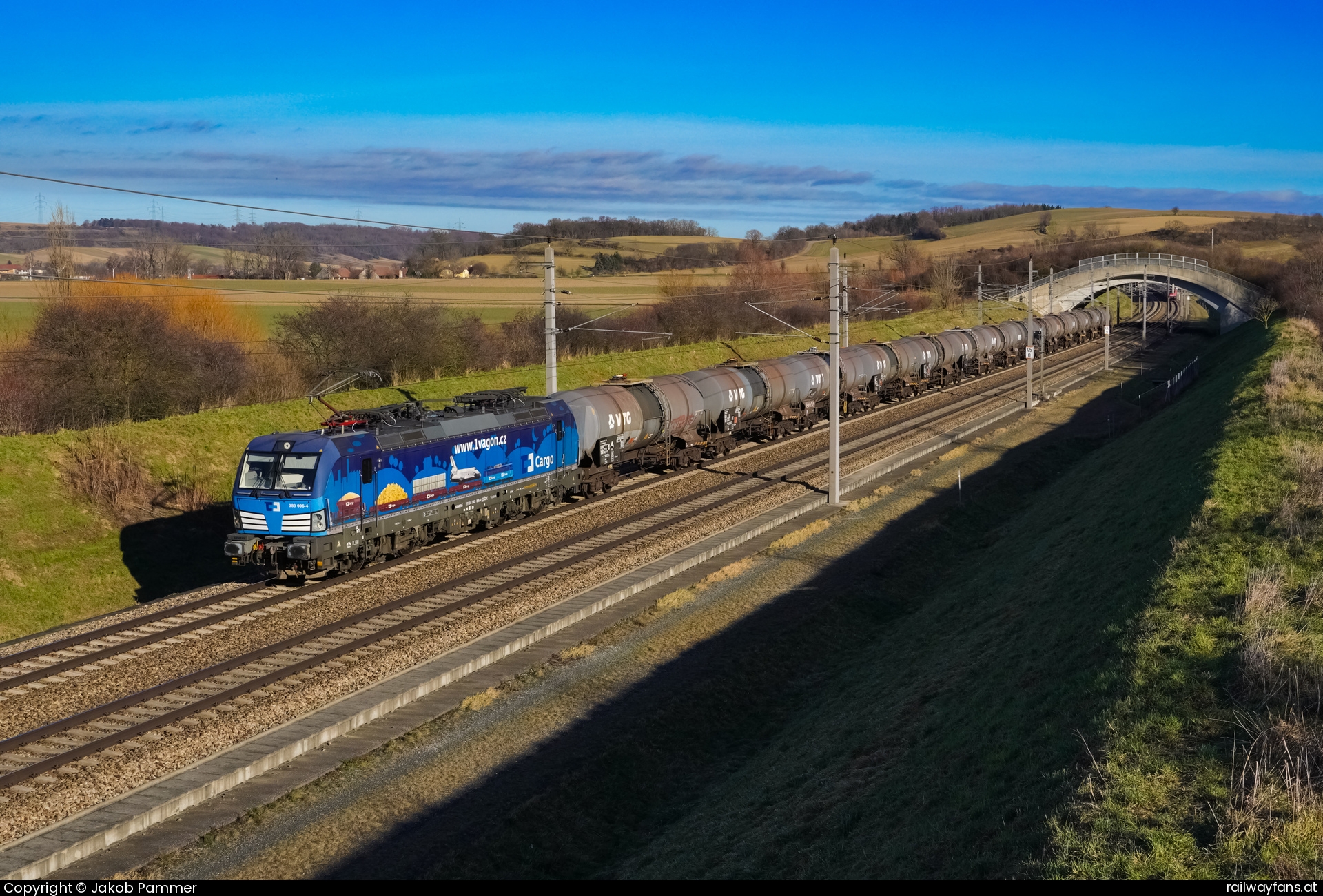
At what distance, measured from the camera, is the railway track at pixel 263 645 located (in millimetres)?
16875

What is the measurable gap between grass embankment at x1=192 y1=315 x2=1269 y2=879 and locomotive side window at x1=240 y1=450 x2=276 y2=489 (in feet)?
31.6

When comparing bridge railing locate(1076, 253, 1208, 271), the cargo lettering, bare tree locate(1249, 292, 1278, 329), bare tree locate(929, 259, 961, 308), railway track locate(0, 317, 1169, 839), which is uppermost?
bridge railing locate(1076, 253, 1208, 271)

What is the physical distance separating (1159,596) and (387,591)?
1767cm

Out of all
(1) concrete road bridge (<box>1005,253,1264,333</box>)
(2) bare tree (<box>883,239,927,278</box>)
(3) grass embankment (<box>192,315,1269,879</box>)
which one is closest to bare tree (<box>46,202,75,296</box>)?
(3) grass embankment (<box>192,315,1269,879</box>)

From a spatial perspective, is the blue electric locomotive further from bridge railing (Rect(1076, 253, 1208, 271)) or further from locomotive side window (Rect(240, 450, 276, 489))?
bridge railing (Rect(1076, 253, 1208, 271))

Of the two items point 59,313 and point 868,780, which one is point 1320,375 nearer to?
point 868,780

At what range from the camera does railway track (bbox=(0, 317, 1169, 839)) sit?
16.9 meters

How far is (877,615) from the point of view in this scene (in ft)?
85.5

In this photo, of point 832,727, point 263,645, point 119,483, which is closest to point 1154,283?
point 119,483

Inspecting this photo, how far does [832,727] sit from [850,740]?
4.65 ft

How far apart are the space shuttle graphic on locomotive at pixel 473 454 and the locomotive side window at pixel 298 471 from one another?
24mm

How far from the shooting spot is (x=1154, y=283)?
107 meters

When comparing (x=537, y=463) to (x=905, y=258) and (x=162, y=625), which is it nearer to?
(x=162, y=625)

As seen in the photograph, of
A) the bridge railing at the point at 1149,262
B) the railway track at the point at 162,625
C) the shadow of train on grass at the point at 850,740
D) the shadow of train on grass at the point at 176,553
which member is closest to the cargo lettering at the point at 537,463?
the railway track at the point at 162,625
